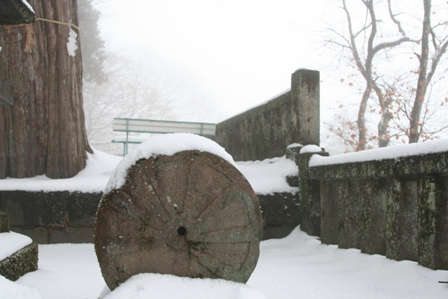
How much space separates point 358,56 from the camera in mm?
14016

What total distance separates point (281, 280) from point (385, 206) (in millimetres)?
970

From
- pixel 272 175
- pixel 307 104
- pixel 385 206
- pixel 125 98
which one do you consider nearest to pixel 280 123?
pixel 307 104

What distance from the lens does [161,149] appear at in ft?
6.43

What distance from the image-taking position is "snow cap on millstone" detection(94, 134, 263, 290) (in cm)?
189

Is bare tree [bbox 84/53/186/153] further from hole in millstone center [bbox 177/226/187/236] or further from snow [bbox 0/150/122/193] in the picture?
hole in millstone center [bbox 177/226/187/236]

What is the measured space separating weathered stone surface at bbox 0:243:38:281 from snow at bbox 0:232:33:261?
0.03 metres

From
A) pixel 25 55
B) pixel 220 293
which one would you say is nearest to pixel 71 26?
pixel 25 55

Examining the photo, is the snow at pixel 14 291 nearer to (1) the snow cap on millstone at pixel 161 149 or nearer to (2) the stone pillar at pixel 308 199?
(1) the snow cap on millstone at pixel 161 149

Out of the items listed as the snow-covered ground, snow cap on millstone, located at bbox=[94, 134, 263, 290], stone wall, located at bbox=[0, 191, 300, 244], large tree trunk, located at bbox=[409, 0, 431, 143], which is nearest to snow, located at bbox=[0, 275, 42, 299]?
the snow-covered ground

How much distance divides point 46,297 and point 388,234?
7.53 ft

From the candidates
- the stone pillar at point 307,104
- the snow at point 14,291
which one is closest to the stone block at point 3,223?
the snow at point 14,291

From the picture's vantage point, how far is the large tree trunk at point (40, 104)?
163 inches

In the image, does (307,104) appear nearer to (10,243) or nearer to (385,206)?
(385,206)

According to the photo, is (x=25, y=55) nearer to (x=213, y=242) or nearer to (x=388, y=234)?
(x=213, y=242)
